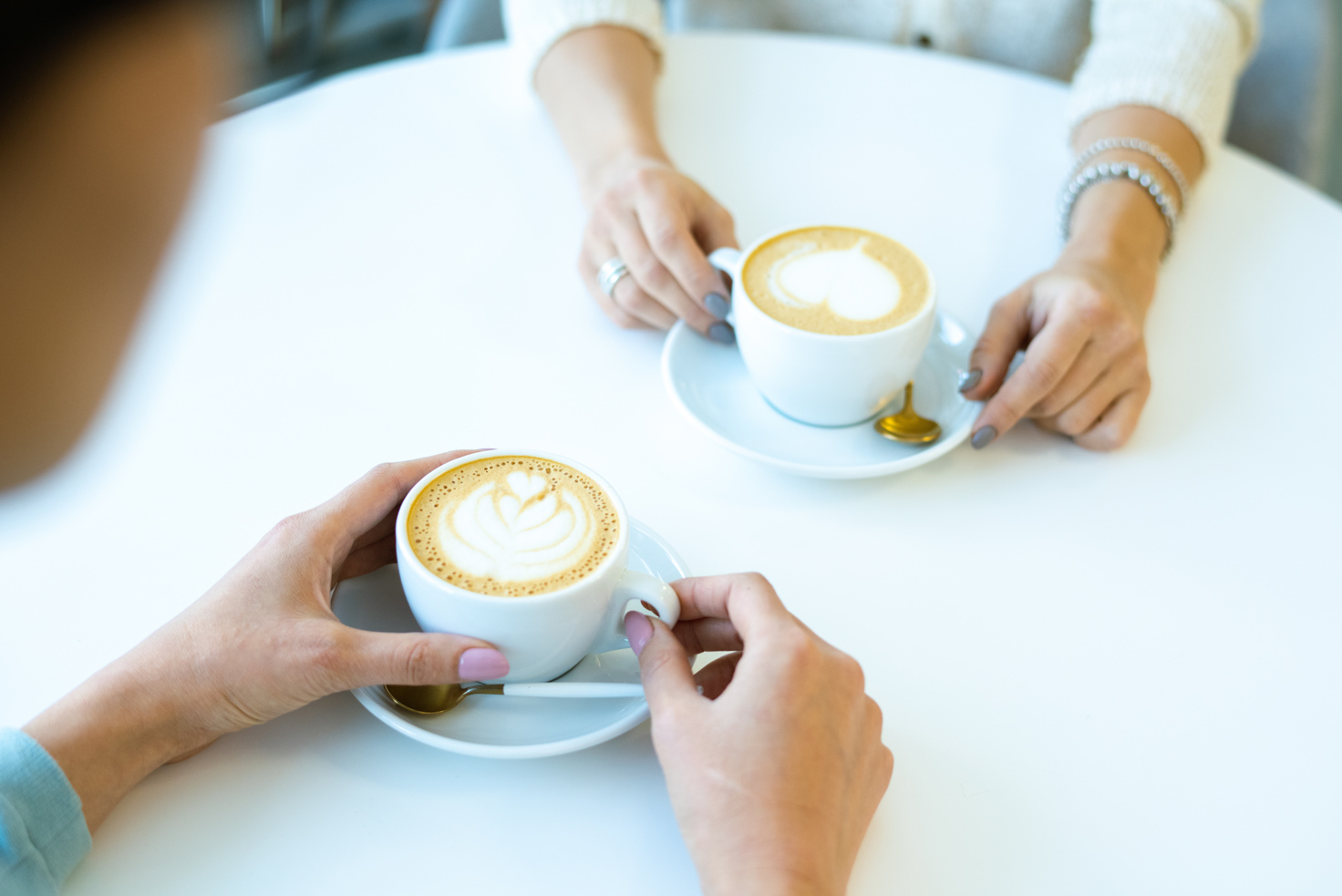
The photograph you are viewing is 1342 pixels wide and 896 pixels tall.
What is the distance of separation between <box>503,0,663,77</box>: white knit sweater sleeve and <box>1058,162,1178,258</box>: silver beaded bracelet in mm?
622

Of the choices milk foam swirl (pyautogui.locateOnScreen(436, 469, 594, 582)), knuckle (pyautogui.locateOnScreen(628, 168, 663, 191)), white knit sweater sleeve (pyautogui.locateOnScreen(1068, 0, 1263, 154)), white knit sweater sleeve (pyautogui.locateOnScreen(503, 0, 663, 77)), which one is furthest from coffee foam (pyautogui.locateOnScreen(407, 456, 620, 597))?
white knit sweater sleeve (pyautogui.locateOnScreen(1068, 0, 1263, 154))

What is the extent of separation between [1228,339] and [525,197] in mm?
853

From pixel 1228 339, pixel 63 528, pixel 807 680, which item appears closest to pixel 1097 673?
pixel 807 680

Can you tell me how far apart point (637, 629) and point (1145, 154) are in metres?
0.95

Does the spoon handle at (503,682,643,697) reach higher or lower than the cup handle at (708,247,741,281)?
lower

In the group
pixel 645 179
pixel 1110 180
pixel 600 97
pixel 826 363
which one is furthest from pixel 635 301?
pixel 1110 180

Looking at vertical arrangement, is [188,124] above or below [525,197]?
above

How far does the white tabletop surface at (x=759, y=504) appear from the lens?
66 centimetres

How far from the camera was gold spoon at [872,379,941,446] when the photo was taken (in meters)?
0.97

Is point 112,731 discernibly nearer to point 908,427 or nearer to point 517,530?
point 517,530

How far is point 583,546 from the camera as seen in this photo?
28.0 inches

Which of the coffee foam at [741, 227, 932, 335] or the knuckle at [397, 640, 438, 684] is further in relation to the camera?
the coffee foam at [741, 227, 932, 335]

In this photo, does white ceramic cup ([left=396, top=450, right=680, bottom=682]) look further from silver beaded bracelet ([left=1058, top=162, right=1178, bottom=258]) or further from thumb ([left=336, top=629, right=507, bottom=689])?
silver beaded bracelet ([left=1058, top=162, right=1178, bottom=258])

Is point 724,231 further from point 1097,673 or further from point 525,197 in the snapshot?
point 1097,673
